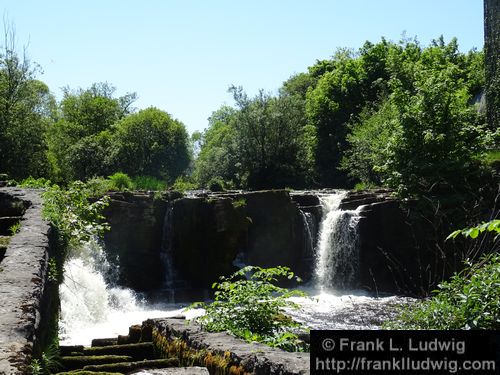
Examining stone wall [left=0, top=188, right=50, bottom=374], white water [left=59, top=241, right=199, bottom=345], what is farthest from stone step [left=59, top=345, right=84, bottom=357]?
white water [left=59, top=241, right=199, bottom=345]

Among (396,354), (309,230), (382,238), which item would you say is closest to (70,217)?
(396,354)

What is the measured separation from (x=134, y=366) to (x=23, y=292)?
49.4 inches

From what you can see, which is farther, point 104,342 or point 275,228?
point 275,228

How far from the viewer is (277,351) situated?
419 centimetres

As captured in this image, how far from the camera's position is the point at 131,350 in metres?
6.16

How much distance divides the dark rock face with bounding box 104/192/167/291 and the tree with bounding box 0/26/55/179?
9279 millimetres

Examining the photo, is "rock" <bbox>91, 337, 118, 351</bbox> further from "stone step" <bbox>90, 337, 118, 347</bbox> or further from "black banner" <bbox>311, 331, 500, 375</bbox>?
"black banner" <bbox>311, 331, 500, 375</bbox>

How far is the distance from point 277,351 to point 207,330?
127 centimetres

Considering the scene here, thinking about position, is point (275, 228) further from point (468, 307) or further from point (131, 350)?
point (468, 307)

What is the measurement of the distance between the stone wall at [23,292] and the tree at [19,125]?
21536 millimetres

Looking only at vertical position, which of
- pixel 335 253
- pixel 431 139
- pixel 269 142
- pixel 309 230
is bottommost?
pixel 335 253

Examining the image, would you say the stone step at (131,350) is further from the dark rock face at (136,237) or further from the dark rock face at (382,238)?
the dark rock face at (382,238)

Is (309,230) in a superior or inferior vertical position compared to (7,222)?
inferior

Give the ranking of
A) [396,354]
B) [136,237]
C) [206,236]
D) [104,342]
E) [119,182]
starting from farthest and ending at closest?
[119,182] < [206,236] < [136,237] < [104,342] < [396,354]
